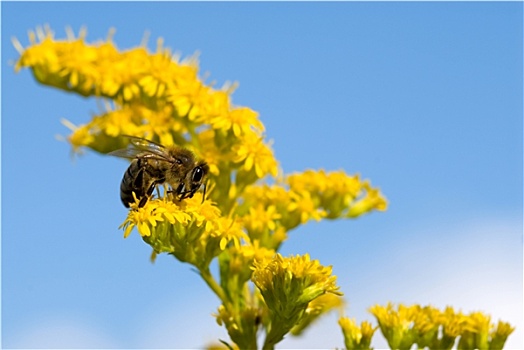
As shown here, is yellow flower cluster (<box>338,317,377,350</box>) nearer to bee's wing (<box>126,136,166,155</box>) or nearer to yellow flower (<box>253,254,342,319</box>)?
yellow flower (<box>253,254,342,319</box>)

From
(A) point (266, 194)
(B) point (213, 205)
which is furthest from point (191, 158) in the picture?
(A) point (266, 194)

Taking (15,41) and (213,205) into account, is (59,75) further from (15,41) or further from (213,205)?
(213,205)

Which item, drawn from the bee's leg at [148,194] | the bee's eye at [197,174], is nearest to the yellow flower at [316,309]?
the bee's eye at [197,174]

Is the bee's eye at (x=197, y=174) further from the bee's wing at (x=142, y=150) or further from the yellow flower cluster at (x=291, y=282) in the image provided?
the yellow flower cluster at (x=291, y=282)

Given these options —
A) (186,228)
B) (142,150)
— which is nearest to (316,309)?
(186,228)

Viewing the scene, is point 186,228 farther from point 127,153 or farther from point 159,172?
point 127,153

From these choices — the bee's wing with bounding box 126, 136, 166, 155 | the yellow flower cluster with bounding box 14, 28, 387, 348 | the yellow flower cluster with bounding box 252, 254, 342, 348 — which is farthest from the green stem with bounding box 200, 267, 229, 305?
the bee's wing with bounding box 126, 136, 166, 155

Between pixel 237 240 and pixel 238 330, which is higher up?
pixel 237 240
